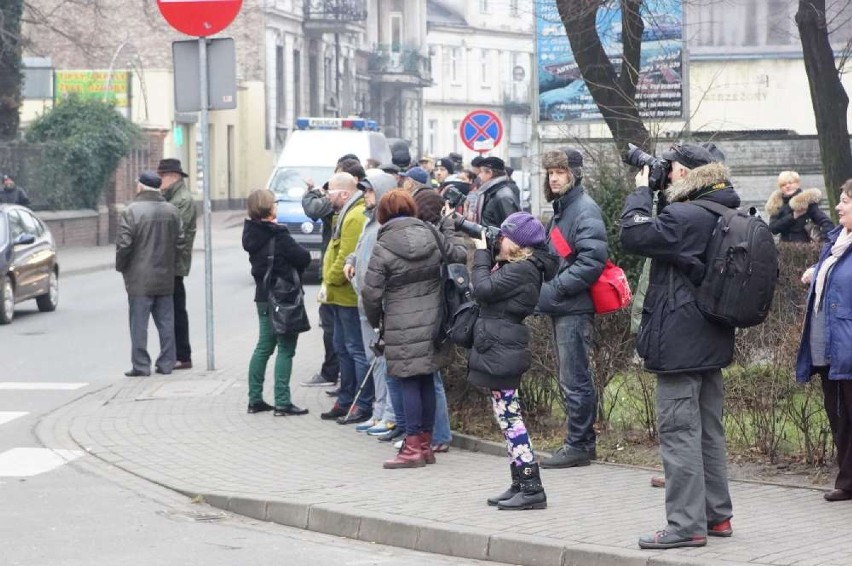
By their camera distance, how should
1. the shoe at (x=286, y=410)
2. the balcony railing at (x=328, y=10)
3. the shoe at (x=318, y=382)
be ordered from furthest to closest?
the balcony railing at (x=328, y=10), the shoe at (x=318, y=382), the shoe at (x=286, y=410)

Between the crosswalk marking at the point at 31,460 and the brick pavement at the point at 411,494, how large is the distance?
0.25m

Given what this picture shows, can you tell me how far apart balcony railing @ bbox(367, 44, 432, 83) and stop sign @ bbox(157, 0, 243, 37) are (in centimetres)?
6781

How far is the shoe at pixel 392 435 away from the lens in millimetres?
10688

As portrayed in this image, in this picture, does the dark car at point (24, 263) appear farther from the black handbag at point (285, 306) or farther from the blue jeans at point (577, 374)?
the blue jeans at point (577, 374)

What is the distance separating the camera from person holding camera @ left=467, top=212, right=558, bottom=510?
827cm

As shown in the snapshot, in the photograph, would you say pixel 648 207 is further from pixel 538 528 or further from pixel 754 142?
pixel 754 142

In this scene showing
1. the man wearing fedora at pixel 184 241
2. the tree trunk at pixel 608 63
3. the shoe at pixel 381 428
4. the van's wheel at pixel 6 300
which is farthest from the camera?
the van's wheel at pixel 6 300

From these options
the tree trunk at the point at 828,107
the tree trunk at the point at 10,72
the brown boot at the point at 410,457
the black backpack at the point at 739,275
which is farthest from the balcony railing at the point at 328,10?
the black backpack at the point at 739,275

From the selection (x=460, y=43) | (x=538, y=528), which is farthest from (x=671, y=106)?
(x=460, y=43)

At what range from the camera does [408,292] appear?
9.63 metres

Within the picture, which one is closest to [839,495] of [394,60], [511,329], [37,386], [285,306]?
[511,329]

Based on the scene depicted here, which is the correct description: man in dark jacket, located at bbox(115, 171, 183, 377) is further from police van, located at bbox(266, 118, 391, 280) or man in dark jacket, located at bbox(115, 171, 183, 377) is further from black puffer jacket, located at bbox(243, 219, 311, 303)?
police van, located at bbox(266, 118, 391, 280)

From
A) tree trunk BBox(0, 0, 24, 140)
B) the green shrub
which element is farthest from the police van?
tree trunk BBox(0, 0, 24, 140)

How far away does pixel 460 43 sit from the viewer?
96.6 metres
